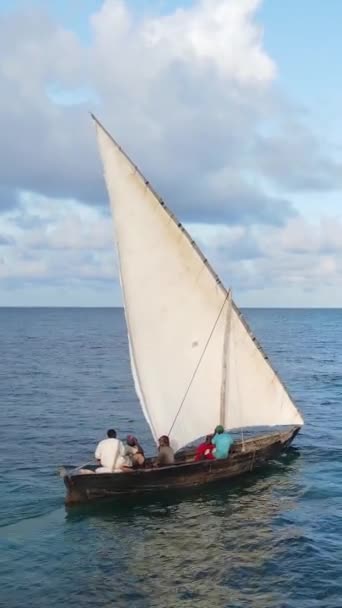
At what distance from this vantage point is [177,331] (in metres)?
27.3

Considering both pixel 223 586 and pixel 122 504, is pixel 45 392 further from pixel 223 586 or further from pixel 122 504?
pixel 223 586

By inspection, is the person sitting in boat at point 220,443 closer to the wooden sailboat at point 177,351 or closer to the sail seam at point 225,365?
the wooden sailboat at point 177,351

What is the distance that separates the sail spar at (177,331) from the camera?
25.6 m

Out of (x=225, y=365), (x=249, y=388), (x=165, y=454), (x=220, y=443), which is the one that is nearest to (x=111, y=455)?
(x=165, y=454)

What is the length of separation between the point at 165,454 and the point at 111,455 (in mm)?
2522

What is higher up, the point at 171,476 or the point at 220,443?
the point at 220,443

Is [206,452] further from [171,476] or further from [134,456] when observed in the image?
[134,456]

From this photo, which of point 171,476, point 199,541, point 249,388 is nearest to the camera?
point 199,541

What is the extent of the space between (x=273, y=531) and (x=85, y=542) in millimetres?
6114

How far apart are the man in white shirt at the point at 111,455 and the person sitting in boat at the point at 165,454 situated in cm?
182

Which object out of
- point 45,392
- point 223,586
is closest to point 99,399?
point 45,392

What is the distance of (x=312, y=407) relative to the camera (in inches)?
1928

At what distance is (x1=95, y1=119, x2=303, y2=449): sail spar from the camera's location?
2556 centimetres

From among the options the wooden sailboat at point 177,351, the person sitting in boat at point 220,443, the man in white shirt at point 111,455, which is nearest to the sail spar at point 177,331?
the wooden sailboat at point 177,351
